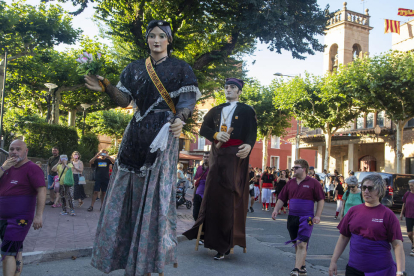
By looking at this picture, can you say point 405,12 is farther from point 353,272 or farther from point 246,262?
point 353,272

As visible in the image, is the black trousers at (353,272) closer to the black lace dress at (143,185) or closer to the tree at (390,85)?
the black lace dress at (143,185)

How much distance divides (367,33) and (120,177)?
145 ft

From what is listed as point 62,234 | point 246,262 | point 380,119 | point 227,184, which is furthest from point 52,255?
point 380,119

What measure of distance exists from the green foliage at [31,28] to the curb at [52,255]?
17.3 meters

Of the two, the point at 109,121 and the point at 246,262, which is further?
the point at 109,121

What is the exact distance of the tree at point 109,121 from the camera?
38612 millimetres

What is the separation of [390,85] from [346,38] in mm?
19088

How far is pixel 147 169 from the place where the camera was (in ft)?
12.0

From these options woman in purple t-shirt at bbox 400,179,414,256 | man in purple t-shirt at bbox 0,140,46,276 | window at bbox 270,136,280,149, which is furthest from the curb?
window at bbox 270,136,280,149

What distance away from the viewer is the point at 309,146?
4222cm

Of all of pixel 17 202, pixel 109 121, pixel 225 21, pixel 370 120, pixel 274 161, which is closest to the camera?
pixel 17 202

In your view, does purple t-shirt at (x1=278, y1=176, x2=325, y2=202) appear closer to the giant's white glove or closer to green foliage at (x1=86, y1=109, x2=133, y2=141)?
the giant's white glove

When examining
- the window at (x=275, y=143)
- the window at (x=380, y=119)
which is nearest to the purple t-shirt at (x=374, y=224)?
the window at (x=380, y=119)

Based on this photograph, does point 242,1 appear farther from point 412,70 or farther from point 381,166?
point 381,166
